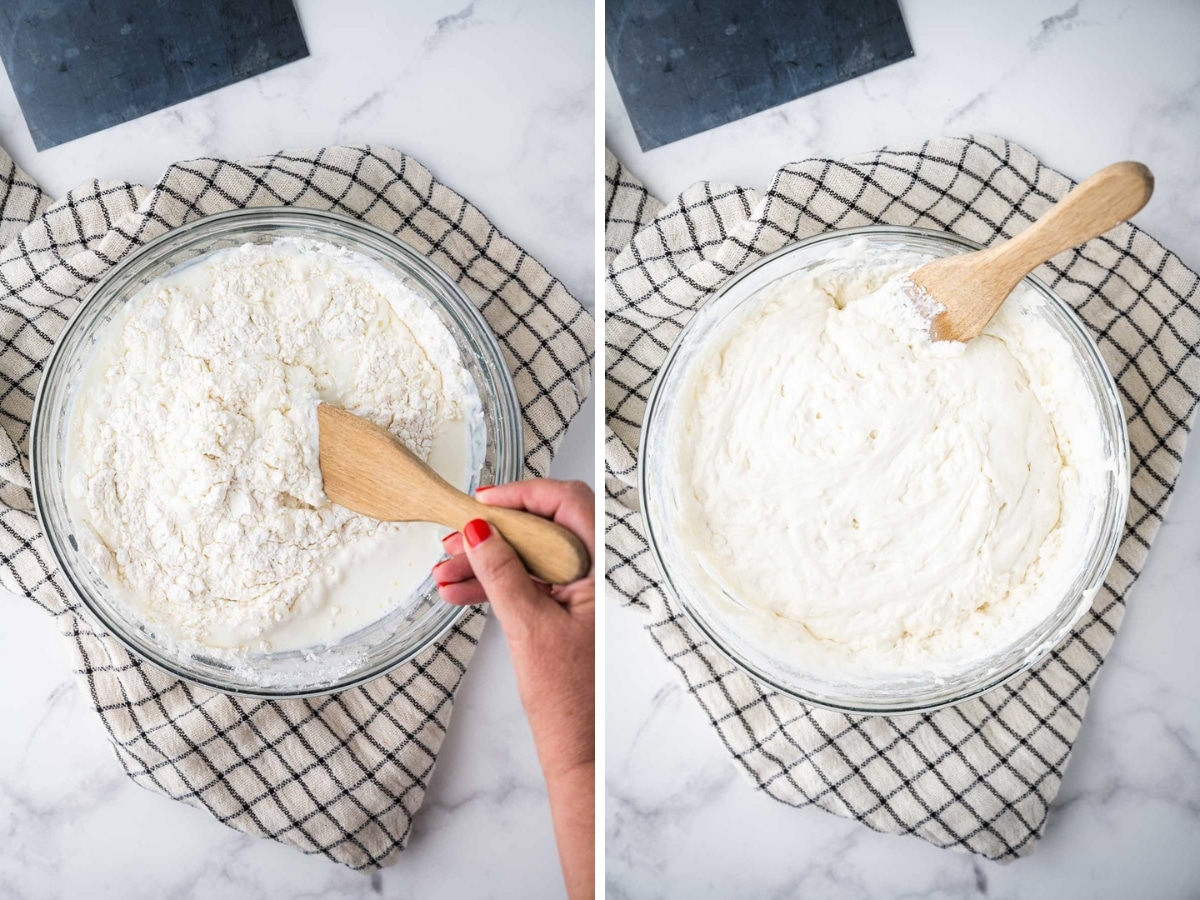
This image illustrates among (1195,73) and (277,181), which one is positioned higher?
(277,181)

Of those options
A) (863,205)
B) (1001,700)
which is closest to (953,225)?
(863,205)

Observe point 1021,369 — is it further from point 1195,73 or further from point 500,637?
point 500,637

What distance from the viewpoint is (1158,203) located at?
3.41 ft

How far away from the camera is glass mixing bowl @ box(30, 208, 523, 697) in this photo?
3.16ft

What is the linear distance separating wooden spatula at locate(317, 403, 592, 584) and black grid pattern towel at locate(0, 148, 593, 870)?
0.62ft

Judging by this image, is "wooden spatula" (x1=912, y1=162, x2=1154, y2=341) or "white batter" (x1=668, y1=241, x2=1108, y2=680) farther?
"white batter" (x1=668, y1=241, x2=1108, y2=680)

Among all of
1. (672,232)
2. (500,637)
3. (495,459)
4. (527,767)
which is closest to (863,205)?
(672,232)

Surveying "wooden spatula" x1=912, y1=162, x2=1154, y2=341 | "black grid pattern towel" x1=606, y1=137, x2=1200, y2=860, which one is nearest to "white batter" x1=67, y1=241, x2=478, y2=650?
"black grid pattern towel" x1=606, y1=137, x2=1200, y2=860

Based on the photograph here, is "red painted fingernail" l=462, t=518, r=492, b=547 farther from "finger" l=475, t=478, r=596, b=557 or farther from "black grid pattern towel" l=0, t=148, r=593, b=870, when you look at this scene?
"black grid pattern towel" l=0, t=148, r=593, b=870

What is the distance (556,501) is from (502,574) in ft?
0.31

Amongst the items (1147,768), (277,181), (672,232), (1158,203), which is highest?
(277,181)

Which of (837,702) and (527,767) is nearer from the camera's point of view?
(837,702)

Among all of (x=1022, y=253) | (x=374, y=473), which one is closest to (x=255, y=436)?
Answer: (x=374, y=473)

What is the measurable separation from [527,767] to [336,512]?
0.39 m
